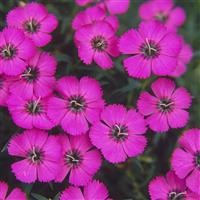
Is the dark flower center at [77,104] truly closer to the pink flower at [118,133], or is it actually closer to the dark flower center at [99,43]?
A: the pink flower at [118,133]

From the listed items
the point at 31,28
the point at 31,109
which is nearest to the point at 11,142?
the point at 31,109

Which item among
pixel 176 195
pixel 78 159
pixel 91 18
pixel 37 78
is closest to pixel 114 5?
pixel 91 18

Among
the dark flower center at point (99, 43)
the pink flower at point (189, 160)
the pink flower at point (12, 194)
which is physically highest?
the dark flower center at point (99, 43)

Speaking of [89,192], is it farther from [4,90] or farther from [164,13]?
[164,13]

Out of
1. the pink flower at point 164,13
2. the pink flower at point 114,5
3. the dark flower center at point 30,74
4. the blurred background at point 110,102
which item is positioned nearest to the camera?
the dark flower center at point 30,74

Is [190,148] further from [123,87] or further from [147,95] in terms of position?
[123,87]

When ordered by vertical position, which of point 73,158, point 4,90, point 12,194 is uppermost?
point 4,90

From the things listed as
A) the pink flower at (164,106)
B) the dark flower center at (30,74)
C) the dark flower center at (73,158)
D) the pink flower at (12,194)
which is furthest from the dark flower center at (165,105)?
the pink flower at (12,194)
